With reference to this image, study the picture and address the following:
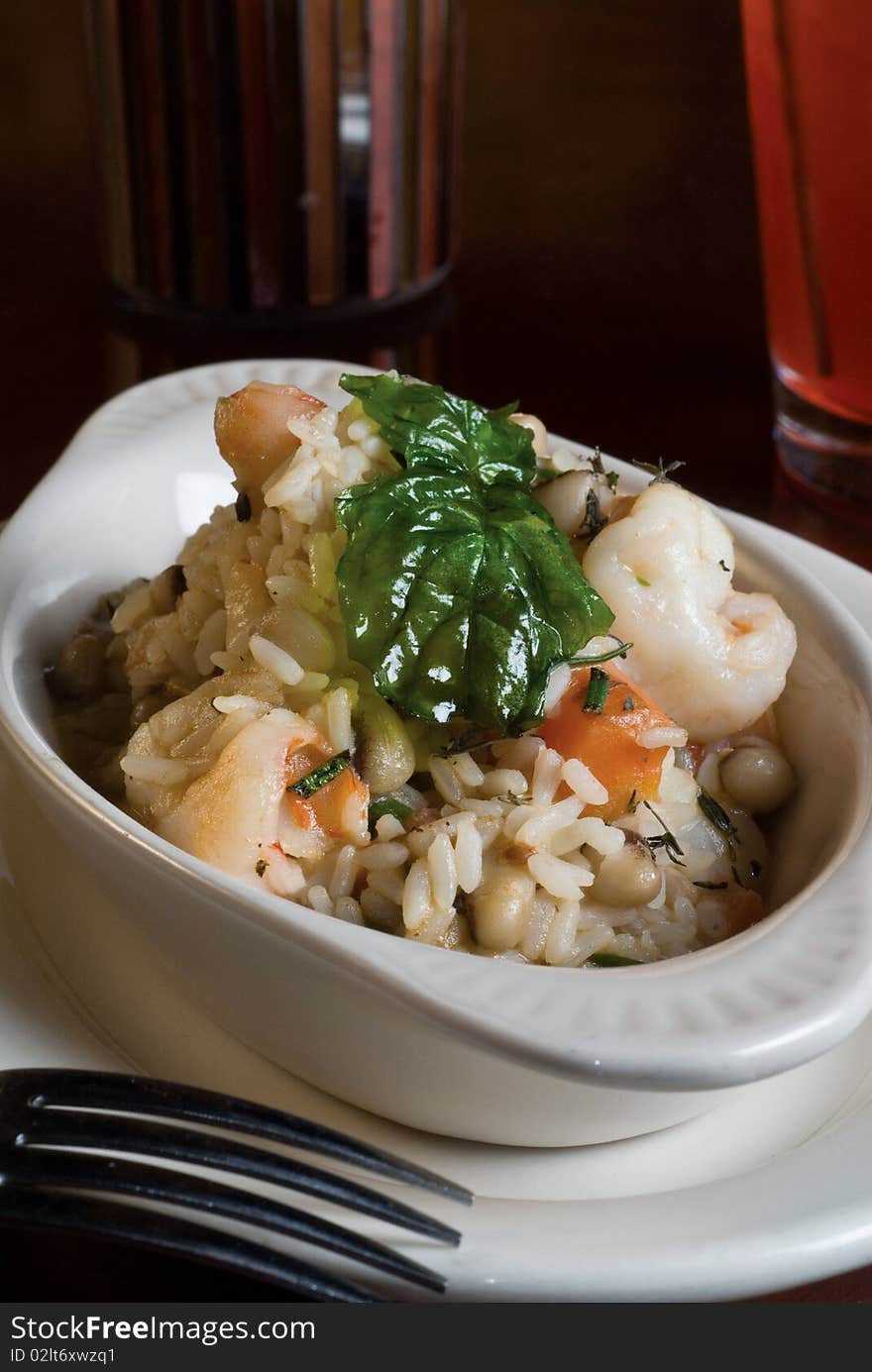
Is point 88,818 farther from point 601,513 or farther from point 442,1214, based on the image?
point 601,513

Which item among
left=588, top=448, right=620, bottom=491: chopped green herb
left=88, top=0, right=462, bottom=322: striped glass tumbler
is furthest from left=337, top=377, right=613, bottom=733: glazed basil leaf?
left=88, top=0, right=462, bottom=322: striped glass tumbler

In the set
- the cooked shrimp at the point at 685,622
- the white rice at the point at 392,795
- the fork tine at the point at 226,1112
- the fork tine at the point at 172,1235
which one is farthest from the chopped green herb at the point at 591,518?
the fork tine at the point at 172,1235

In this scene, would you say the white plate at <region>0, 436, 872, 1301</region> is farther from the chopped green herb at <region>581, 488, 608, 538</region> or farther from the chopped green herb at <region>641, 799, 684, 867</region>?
the chopped green herb at <region>581, 488, 608, 538</region>

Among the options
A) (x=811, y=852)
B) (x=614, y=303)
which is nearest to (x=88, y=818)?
(x=811, y=852)

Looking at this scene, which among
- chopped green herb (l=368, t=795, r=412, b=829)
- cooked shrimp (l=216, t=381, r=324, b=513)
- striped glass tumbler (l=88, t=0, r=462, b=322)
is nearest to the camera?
chopped green herb (l=368, t=795, r=412, b=829)

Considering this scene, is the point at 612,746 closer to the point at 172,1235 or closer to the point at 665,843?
the point at 665,843

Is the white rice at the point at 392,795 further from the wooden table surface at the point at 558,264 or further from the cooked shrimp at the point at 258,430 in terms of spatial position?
the wooden table surface at the point at 558,264
